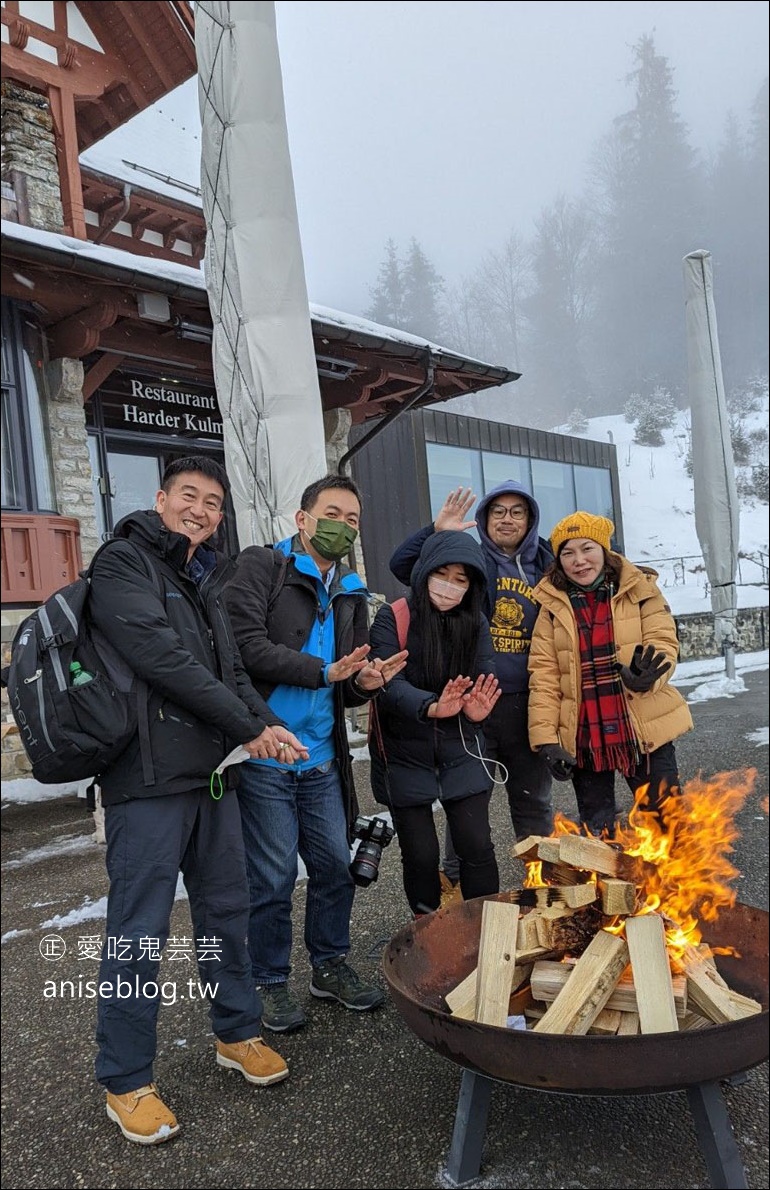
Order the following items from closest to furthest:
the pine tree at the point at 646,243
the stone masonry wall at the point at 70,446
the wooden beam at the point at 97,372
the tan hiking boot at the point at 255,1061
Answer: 1. the pine tree at the point at 646,243
2. the tan hiking boot at the point at 255,1061
3. the wooden beam at the point at 97,372
4. the stone masonry wall at the point at 70,446

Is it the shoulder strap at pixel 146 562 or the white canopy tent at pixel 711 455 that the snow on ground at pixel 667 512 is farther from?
the shoulder strap at pixel 146 562

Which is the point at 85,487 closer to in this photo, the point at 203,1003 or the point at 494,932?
the point at 203,1003

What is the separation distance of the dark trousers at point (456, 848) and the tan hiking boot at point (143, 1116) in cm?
88

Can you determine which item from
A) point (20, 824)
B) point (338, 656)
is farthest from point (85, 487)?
point (338, 656)

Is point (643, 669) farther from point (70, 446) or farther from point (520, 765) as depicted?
point (70, 446)

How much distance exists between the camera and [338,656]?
181 cm

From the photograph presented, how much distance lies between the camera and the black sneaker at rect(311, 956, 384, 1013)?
2.37 metres

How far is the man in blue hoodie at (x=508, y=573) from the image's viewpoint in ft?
3.60

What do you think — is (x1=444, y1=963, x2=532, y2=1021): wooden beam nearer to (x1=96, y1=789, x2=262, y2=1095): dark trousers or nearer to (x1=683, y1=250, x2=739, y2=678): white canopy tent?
(x1=96, y1=789, x2=262, y2=1095): dark trousers

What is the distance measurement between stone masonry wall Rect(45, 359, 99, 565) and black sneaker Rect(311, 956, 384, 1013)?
5.12m

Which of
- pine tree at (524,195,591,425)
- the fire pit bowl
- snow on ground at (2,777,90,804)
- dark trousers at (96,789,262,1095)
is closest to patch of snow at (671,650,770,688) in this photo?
pine tree at (524,195,591,425)

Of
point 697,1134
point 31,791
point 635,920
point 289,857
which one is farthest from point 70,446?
point 697,1134

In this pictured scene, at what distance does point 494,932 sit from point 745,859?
2.31 meters

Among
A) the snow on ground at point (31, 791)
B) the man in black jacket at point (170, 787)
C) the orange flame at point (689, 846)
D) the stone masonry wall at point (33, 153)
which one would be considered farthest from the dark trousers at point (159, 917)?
the stone masonry wall at point (33, 153)
